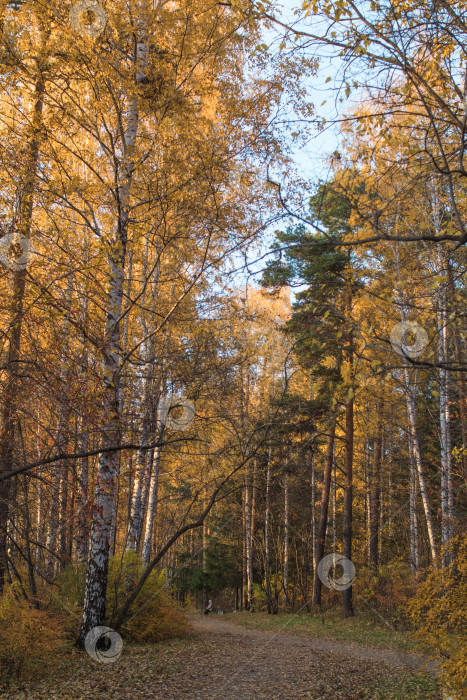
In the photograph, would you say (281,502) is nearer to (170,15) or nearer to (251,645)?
(251,645)

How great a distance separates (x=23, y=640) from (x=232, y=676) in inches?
107

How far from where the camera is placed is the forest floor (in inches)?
194

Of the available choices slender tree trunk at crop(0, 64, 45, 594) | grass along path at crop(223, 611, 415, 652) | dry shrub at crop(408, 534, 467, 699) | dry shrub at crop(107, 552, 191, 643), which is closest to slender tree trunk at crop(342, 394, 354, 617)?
grass along path at crop(223, 611, 415, 652)

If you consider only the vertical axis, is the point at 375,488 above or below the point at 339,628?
above

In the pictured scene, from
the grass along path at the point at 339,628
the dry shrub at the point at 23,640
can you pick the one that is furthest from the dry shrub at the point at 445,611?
the grass along path at the point at 339,628

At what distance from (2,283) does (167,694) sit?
262 inches

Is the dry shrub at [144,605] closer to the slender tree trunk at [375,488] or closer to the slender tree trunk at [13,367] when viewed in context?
the slender tree trunk at [13,367]

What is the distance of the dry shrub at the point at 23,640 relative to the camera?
16.4 feet

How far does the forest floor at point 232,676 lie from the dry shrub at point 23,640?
280mm

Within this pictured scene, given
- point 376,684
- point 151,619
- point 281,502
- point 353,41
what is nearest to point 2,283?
point 151,619

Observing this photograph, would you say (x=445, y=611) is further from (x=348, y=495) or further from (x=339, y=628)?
(x=348, y=495)

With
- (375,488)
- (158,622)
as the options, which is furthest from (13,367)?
(375,488)

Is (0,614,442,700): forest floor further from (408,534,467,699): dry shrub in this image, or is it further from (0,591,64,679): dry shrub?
(408,534,467,699): dry shrub

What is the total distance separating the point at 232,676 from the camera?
19.9 feet
